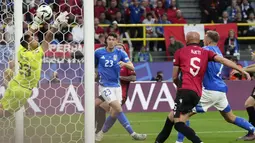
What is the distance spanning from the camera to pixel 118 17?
2297 cm

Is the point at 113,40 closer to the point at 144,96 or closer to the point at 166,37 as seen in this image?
the point at 144,96

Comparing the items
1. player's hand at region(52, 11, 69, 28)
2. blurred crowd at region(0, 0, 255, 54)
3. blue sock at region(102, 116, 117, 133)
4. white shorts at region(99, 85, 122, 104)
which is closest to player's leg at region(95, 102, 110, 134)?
blue sock at region(102, 116, 117, 133)

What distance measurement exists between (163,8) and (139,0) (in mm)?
975

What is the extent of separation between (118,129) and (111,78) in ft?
7.38

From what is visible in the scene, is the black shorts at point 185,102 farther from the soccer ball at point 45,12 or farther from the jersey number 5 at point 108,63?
the jersey number 5 at point 108,63

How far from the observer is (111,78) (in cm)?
1250

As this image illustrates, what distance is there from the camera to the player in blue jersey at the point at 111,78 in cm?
1236

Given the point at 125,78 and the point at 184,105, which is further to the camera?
the point at 125,78

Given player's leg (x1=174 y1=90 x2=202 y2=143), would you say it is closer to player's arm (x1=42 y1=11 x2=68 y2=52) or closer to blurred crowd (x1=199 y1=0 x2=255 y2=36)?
player's arm (x1=42 y1=11 x2=68 y2=52)

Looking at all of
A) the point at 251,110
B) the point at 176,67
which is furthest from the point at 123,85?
the point at 176,67

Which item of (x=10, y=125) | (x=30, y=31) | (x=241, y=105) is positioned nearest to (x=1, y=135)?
(x=10, y=125)

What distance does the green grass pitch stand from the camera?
9.89 metres

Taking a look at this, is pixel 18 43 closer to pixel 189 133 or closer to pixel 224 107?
pixel 189 133

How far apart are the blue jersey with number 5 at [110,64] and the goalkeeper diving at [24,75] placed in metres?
2.08
